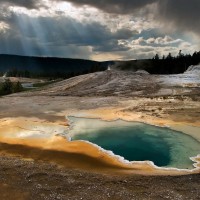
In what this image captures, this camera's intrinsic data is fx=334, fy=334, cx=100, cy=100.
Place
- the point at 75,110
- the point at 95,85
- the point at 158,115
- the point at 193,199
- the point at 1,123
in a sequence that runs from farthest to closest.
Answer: the point at 95,85 → the point at 75,110 → the point at 158,115 → the point at 1,123 → the point at 193,199

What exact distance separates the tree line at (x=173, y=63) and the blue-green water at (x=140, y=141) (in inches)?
3601

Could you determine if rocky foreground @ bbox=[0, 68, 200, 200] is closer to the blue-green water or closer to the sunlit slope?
the sunlit slope

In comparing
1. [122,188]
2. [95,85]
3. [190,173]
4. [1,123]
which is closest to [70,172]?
[122,188]

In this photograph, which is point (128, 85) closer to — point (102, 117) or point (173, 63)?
point (102, 117)

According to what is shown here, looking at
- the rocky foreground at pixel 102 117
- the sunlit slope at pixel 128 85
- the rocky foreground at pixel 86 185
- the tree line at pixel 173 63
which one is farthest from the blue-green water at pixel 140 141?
the tree line at pixel 173 63

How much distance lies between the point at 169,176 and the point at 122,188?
295 centimetres

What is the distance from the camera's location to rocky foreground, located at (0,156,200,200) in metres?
15.1

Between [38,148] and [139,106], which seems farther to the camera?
[139,106]

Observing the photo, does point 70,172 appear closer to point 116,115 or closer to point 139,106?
point 116,115

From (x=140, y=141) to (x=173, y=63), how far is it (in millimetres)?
102615

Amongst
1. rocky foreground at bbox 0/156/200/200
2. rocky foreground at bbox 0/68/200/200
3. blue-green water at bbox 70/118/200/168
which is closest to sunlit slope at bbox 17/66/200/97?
rocky foreground at bbox 0/68/200/200

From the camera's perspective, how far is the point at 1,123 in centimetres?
3186

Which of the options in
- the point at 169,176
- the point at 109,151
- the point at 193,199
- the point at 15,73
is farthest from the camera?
the point at 15,73

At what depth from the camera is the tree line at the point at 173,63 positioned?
119438 millimetres
